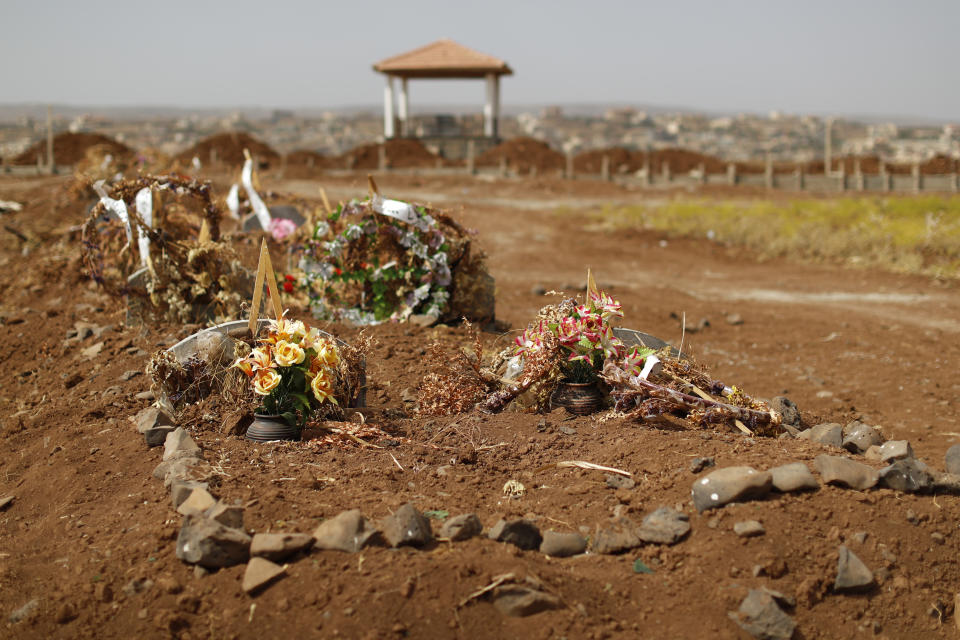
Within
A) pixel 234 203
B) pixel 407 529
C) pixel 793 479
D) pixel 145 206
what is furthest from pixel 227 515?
pixel 234 203

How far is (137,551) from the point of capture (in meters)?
3.14

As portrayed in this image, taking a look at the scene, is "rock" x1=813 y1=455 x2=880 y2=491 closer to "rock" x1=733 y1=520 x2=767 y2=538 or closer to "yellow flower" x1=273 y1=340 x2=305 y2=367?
"rock" x1=733 y1=520 x2=767 y2=538

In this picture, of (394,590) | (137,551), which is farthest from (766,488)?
(137,551)

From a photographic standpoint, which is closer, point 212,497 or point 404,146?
point 212,497

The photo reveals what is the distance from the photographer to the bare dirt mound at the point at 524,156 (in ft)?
102

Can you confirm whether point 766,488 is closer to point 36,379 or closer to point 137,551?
point 137,551

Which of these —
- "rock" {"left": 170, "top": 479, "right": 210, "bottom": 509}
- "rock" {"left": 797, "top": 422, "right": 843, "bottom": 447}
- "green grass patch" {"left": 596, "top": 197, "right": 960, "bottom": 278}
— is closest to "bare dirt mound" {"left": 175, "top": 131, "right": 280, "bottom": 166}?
"green grass patch" {"left": 596, "top": 197, "right": 960, "bottom": 278}

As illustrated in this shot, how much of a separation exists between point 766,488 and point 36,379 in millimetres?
5019

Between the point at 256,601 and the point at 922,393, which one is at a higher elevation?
the point at 256,601

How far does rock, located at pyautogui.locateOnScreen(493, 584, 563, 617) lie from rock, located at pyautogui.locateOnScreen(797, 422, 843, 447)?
1940mm

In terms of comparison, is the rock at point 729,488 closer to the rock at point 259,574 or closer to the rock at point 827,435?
the rock at point 827,435

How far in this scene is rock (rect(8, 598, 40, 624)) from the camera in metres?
2.90

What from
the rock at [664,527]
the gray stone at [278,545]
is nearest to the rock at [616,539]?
the rock at [664,527]

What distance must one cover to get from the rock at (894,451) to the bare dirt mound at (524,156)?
26.6 meters
